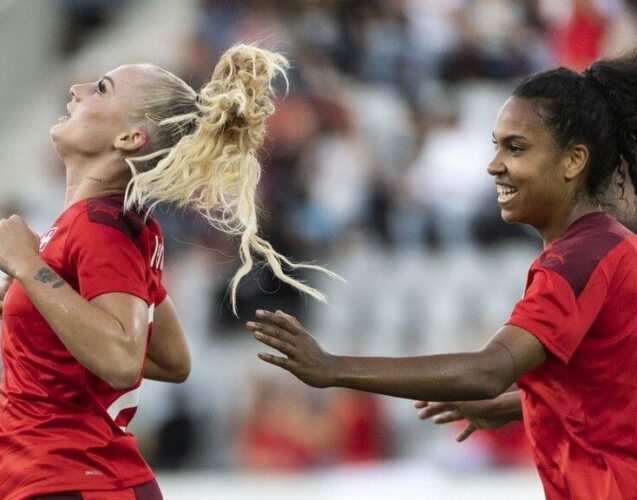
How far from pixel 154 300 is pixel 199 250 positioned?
4.44 m

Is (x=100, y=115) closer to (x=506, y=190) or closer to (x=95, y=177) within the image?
(x=95, y=177)

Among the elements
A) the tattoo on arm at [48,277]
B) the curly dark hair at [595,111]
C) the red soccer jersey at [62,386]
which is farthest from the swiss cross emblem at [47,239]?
the curly dark hair at [595,111]

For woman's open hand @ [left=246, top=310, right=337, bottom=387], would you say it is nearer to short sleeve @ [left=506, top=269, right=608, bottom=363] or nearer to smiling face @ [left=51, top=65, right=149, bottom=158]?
short sleeve @ [left=506, top=269, right=608, bottom=363]

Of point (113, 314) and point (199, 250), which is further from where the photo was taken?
point (199, 250)

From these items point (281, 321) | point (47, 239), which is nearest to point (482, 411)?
point (281, 321)

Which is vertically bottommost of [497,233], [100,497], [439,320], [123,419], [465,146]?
[100,497]

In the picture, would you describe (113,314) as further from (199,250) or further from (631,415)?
(199,250)

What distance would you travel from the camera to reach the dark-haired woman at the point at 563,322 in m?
2.91

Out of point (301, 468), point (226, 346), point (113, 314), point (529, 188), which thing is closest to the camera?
point (113, 314)

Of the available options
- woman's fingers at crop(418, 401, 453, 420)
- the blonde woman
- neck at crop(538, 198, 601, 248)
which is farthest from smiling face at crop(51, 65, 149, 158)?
woman's fingers at crop(418, 401, 453, 420)

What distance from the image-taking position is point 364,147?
319 inches

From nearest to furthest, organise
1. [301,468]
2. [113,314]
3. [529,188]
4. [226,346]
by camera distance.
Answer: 1. [113,314]
2. [529,188]
3. [301,468]
4. [226,346]

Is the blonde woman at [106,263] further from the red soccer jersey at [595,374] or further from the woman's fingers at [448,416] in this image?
the woman's fingers at [448,416]

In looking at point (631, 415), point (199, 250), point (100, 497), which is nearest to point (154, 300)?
point (100, 497)
